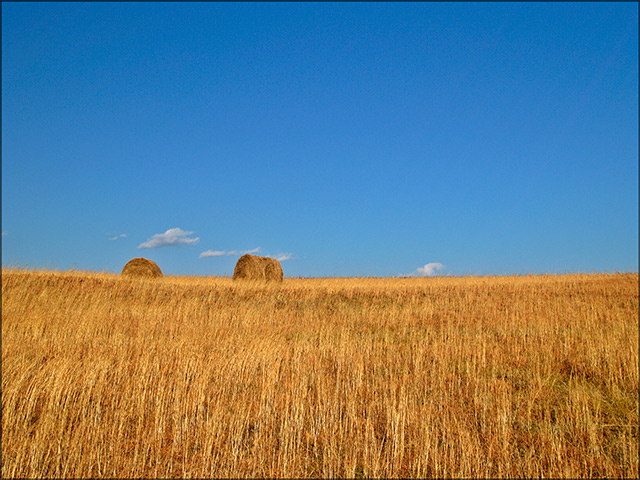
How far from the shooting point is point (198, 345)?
853 centimetres

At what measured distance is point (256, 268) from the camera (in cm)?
2341

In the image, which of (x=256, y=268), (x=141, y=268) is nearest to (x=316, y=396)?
(x=256, y=268)

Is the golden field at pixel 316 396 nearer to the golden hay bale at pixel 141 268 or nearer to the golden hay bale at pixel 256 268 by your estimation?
the golden hay bale at pixel 141 268

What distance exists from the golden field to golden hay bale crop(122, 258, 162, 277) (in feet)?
36.2

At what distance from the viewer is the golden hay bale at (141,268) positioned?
23.0m

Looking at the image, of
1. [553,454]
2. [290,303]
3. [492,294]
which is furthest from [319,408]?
[492,294]

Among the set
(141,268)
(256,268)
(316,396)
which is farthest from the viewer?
(256,268)

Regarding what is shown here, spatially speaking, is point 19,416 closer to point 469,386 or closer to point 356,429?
point 356,429

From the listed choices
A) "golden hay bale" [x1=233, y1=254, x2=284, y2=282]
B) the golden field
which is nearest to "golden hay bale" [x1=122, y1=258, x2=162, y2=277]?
"golden hay bale" [x1=233, y1=254, x2=284, y2=282]

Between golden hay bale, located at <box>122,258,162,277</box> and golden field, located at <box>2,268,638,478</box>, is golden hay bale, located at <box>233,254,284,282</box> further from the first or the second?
golden field, located at <box>2,268,638,478</box>

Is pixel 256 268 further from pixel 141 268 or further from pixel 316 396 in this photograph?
pixel 316 396

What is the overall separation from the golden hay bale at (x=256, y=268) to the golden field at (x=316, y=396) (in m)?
11.2

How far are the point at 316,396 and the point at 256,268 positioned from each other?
1771 centimetres

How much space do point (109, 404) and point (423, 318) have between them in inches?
323
